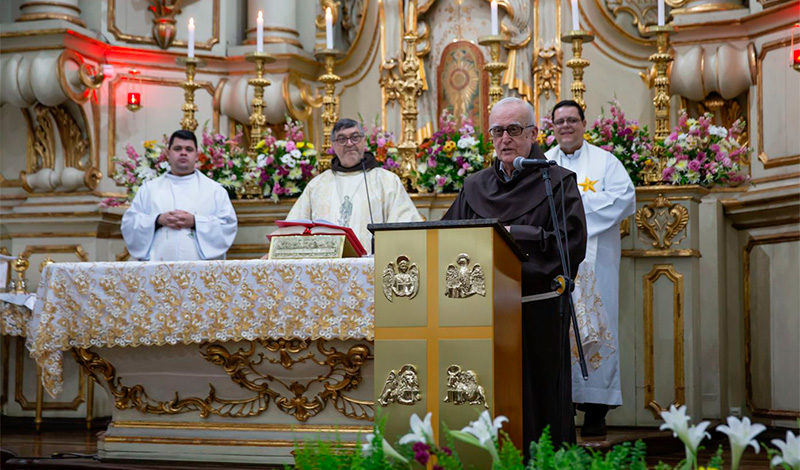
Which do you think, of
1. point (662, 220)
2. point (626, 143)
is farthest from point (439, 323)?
point (626, 143)

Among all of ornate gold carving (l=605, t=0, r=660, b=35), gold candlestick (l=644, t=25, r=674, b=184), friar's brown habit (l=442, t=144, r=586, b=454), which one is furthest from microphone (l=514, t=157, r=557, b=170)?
ornate gold carving (l=605, t=0, r=660, b=35)

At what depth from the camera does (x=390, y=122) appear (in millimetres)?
8344

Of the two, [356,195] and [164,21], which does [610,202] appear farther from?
[164,21]

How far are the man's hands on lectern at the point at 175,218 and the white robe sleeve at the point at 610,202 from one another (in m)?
2.18

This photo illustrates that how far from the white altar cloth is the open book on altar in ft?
0.61

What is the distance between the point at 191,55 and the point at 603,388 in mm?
3267

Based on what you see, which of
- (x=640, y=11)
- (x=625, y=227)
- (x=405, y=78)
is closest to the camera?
(x=625, y=227)

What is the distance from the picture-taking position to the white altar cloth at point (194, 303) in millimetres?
5078

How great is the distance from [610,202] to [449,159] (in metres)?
1.12

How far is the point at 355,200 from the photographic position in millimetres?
6387

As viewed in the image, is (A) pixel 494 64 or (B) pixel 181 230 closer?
(B) pixel 181 230

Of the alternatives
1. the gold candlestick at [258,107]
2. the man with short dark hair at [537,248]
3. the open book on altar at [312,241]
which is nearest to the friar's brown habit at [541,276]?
the man with short dark hair at [537,248]

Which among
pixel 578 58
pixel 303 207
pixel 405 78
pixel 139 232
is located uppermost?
pixel 405 78

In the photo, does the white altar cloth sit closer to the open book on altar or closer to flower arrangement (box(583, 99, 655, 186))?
the open book on altar
